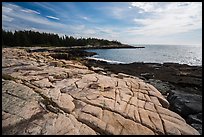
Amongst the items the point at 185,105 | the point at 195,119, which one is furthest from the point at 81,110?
the point at 185,105

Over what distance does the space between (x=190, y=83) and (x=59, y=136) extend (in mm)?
23354

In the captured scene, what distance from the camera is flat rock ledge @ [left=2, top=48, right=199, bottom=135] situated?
8359 mm

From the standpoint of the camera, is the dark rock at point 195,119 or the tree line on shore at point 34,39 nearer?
the dark rock at point 195,119

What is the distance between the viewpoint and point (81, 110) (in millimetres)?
10008

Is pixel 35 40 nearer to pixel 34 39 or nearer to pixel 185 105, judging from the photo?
pixel 34 39

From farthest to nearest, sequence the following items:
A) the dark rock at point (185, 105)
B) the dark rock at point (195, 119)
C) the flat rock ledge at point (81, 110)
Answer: the dark rock at point (185, 105)
the dark rock at point (195, 119)
the flat rock ledge at point (81, 110)

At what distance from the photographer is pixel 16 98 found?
9961 millimetres

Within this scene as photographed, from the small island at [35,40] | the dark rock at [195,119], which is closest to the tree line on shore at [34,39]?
the small island at [35,40]

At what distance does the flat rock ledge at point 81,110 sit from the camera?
836cm

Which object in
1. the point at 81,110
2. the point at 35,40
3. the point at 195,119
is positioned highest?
the point at 81,110

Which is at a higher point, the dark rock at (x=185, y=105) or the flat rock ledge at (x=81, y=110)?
the flat rock ledge at (x=81, y=110)

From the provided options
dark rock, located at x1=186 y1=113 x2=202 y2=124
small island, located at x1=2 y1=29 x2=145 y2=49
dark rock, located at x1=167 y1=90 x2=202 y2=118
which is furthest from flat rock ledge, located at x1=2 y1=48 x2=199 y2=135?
small island, located at x1=2 y1=29 x2=145 y2=49

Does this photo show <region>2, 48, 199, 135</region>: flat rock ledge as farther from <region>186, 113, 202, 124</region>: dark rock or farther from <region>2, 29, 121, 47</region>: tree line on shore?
<region>2, 29, 121, 47</region>: tree line on shore

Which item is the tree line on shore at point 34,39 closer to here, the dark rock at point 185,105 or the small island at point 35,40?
the small island at point 35,40
